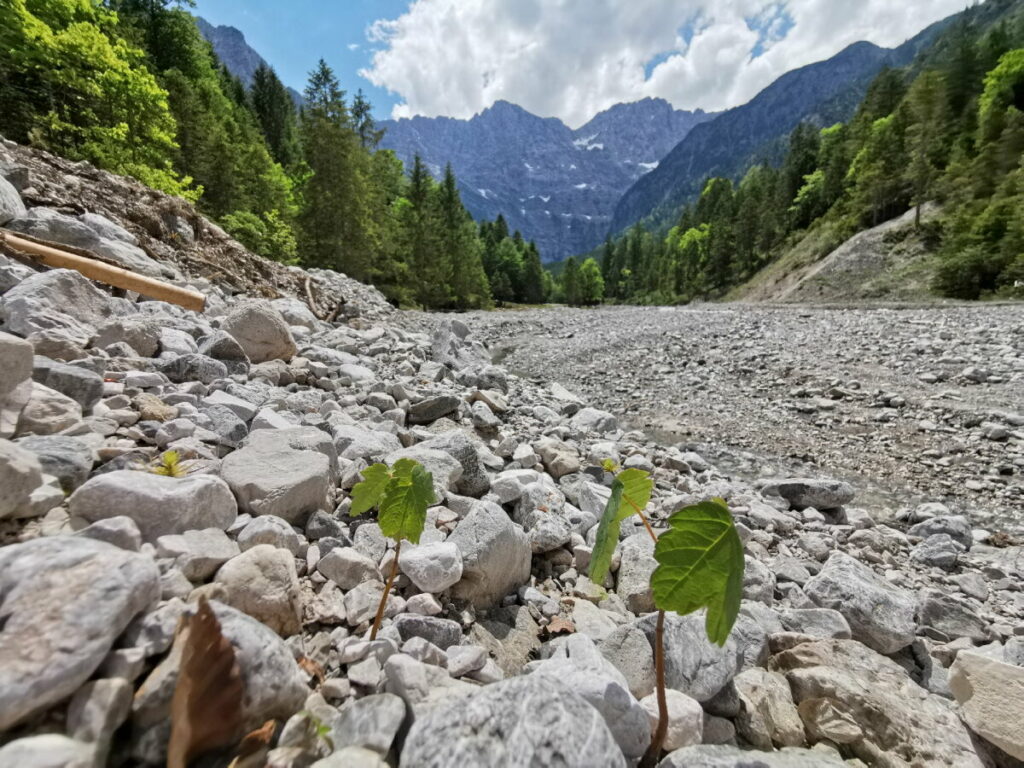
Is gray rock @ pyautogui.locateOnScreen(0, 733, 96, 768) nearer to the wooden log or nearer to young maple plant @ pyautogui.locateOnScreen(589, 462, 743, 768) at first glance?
young maple plant @ pyautogui.locateOnScreen(589, 462, 743, 768)

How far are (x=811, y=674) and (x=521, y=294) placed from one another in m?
72.2

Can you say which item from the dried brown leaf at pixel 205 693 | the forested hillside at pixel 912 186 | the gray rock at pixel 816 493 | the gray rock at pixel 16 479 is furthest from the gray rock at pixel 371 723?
the forested hillside at pixel 912 186

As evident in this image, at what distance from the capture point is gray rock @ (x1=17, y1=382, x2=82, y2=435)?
2.05 m

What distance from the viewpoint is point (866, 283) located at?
29.5 m

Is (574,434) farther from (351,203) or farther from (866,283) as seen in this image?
(866,283)

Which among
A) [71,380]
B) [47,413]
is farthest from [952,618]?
[71,380]

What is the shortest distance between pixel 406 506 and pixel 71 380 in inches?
88.7

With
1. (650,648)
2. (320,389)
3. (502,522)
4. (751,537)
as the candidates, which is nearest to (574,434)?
(751,537)

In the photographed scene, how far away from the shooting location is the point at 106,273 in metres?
4.86

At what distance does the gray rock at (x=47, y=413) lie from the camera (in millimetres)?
2051

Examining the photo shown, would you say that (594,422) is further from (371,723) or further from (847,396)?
(371,723)

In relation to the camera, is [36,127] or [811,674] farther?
[36,127]

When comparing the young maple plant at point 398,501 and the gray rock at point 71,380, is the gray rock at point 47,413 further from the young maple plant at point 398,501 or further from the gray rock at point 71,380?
the young maple plant at point 398,501

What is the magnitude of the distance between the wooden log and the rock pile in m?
0.98
